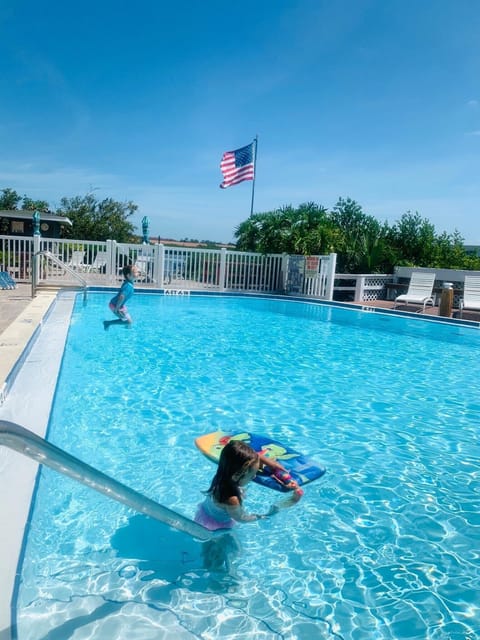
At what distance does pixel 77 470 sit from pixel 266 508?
71.0 inches

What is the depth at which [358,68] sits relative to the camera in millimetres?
13188

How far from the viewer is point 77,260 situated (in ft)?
52.0

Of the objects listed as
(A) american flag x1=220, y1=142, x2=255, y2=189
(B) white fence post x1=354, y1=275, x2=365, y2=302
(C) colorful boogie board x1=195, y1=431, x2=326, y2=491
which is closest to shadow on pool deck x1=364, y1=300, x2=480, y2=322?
(B) white fence post x1=354, y1=275, x2=365, y2=302

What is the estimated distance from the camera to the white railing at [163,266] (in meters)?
15.1

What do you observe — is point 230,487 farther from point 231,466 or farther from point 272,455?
point 272,455

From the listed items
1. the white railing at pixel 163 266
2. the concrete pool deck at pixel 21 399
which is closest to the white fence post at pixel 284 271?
the white railing at pixel 163 266

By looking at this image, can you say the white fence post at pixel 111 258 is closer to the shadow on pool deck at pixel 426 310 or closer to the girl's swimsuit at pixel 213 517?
the shadow on pool deck at pixel 426 310

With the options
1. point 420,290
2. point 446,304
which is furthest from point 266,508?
point 420,290

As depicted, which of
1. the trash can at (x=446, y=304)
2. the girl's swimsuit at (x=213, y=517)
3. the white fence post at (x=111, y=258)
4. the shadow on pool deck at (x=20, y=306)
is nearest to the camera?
the girl's swimsuit at (x=213, y=517)

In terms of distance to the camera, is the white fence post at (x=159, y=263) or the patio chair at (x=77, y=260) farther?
the white fence post at (x=159, y=263)

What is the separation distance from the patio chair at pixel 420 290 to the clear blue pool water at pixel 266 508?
711cm

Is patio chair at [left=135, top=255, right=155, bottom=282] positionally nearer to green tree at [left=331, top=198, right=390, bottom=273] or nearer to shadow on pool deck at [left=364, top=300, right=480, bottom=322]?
green tree at [left=331, top=198, right=390, bottom=273]

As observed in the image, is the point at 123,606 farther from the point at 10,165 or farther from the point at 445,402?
the point at 10,165

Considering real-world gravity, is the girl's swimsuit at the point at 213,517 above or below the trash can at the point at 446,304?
below
